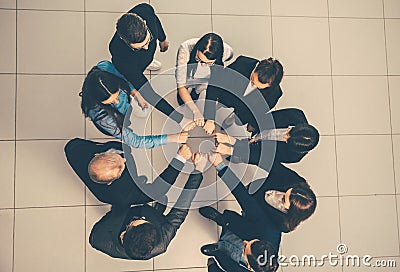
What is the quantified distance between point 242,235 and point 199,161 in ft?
1.40

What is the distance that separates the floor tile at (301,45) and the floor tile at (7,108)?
1.44 meters

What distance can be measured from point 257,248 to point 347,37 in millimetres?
1407

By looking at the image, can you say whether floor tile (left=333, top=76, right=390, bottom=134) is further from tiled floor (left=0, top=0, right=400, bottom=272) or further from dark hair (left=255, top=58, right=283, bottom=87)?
dark hair (left=255, top=58, right=283, bottom=87)

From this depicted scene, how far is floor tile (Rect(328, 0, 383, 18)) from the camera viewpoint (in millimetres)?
2627

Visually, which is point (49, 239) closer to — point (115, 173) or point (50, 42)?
point (115, 173)

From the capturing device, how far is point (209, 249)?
7.59 ft

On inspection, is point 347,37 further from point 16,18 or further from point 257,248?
point 16,18

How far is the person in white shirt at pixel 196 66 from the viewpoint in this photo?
2.01 m

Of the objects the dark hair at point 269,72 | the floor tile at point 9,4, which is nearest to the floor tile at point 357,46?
the dark hair at point 269,72

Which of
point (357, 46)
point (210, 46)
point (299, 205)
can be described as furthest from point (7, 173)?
point (357, 46)

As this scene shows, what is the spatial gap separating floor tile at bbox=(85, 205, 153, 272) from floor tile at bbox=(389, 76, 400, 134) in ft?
5.20

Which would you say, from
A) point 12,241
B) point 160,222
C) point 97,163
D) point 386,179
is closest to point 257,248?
point 160,222

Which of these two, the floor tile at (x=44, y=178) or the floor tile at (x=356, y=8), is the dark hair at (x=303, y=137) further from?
the floor tile at (x=44, y=178)

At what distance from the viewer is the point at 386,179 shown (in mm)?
2568
